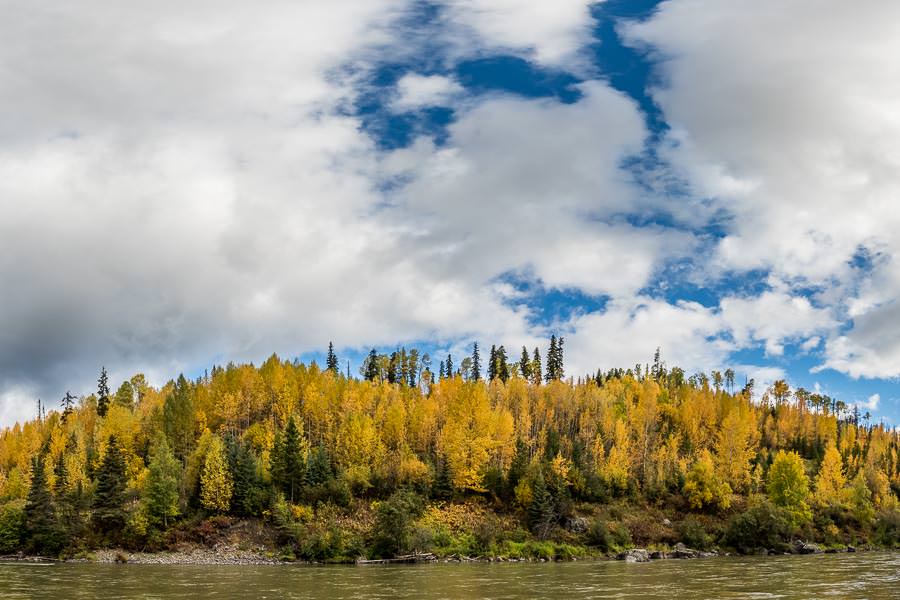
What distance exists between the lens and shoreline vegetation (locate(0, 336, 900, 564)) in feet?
314

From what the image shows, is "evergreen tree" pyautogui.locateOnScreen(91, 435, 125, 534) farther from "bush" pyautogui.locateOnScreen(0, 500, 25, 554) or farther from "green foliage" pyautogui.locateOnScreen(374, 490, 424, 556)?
"green foliage" pyautogui.locateOnScreen(374, 490, 424, 556)

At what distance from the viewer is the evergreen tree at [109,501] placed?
9800 centimetres

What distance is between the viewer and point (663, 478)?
126125 mm

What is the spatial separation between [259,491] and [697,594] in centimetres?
6942

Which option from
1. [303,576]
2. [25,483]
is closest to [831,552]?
[303,576]

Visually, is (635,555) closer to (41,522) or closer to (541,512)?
(541,512)

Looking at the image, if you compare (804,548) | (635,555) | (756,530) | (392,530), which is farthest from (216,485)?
(804,548)

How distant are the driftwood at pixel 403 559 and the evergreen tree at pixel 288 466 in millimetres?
20794

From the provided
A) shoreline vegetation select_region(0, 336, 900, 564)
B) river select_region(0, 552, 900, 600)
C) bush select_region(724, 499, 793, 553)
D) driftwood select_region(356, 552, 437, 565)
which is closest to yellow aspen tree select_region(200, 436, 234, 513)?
shoreline vegetation select_region(0, 336, 900, 564)

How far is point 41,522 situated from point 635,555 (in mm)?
75088

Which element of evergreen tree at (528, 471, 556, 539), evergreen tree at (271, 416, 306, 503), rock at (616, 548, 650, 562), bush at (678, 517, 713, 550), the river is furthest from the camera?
evergreen tree at (271, 416, 306, 503)

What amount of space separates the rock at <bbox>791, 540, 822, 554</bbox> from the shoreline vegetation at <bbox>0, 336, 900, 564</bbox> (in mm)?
476

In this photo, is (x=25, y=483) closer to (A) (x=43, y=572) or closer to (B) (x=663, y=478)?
(A) (x=43, y=572)

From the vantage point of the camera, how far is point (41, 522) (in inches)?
3703
